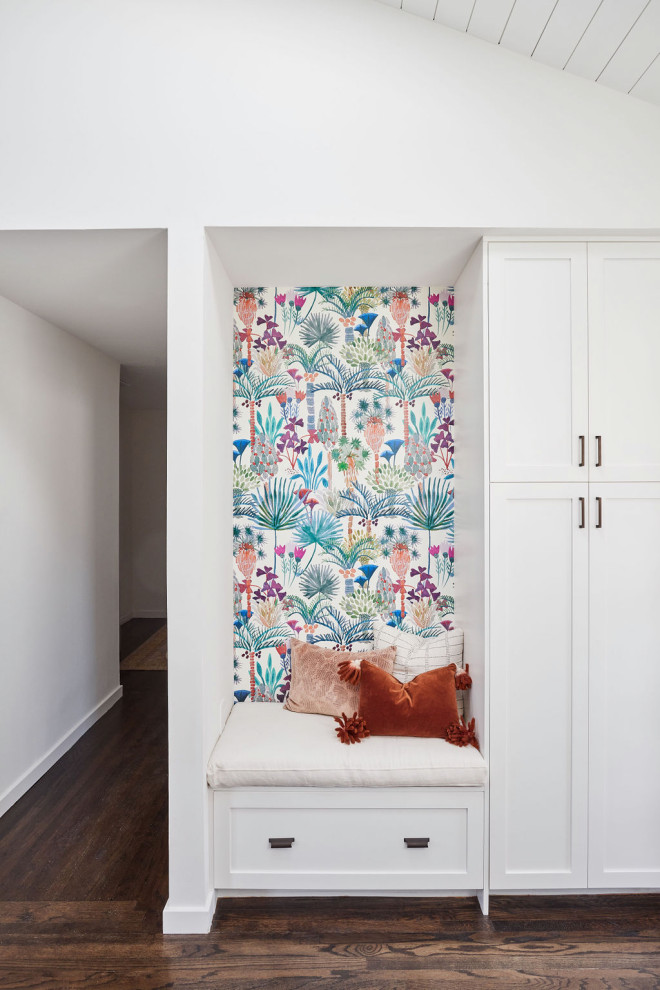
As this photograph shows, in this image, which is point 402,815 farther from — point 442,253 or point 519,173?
point 519,173

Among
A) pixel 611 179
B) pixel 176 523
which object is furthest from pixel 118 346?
pixel 611 179

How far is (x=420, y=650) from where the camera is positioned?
252 cm

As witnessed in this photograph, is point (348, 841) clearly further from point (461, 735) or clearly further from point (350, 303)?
point (350, 303)

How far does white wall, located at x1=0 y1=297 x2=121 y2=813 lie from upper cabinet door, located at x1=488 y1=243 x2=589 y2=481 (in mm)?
2209

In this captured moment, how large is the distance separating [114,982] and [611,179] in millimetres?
3005

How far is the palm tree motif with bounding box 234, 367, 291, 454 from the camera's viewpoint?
2.67 m

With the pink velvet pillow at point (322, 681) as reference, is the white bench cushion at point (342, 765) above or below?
below

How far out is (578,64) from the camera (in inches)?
79.4

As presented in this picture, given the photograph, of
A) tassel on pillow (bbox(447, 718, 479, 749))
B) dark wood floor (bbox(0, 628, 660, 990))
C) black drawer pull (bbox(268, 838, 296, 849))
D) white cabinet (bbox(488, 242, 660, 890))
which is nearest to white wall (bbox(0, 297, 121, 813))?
dark wood floor (bbox(0, 628, 660, 990))

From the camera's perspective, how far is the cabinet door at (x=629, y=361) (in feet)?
7.09

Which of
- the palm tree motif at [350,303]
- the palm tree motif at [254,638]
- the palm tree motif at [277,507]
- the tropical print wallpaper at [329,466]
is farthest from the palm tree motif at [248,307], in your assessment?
the palm tree motif at [254,638]

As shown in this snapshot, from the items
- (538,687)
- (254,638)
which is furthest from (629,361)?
(254,638)

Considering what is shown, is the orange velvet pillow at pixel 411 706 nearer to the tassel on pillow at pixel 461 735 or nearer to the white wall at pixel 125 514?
the tassel on pillow at pixel 461 735

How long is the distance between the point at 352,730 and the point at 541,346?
1547 mm
